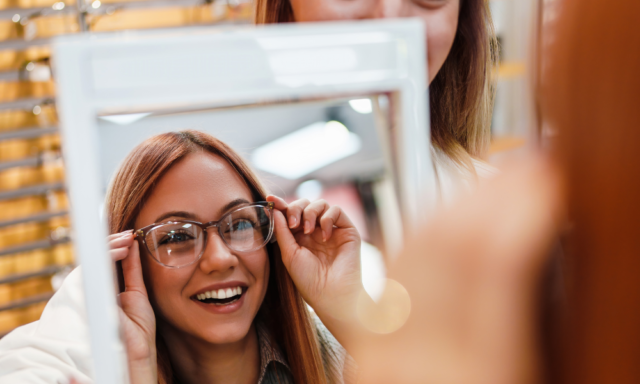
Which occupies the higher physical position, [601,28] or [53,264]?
[601,28]

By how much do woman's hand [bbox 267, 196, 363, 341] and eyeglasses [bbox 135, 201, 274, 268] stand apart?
0.08ft

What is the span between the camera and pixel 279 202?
41 cm

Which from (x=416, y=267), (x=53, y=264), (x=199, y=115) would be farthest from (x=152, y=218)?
(x=53, y=264)

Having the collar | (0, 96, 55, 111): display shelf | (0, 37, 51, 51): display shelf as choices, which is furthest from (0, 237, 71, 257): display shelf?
the collar

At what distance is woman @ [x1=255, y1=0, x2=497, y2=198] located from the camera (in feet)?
1.40

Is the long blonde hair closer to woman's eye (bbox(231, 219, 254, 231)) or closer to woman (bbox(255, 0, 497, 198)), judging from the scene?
woman's eye (bbox(231, 219, 254, 231))

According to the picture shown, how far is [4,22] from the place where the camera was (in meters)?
2.35

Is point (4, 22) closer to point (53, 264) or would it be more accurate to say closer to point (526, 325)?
point (53, 264)

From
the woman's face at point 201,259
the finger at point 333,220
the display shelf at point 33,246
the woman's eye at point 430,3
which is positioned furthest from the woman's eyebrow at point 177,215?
the display shelf at point 33,246

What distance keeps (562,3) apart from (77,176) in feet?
0.89

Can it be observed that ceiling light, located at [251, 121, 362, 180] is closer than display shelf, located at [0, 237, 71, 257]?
Yes

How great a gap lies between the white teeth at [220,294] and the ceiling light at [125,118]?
15cm

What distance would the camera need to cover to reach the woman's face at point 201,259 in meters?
0.39

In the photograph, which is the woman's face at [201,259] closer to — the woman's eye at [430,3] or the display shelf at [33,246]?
the woman's eye at [430,3]
